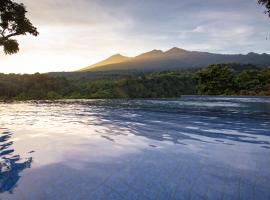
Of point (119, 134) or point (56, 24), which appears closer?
point (119, 134)

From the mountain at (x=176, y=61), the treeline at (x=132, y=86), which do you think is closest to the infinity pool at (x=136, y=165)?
the treeline at (x=132, y=86)

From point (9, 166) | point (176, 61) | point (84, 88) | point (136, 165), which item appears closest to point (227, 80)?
point (84, 88)

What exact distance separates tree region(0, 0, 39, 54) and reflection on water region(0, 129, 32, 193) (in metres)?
7.61

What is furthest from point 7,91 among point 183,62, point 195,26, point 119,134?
point 183,62

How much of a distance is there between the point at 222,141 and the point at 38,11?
1556 centimetres

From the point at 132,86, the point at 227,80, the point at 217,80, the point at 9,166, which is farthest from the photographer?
the point at 132,86

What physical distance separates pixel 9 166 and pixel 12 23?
33.3 feet

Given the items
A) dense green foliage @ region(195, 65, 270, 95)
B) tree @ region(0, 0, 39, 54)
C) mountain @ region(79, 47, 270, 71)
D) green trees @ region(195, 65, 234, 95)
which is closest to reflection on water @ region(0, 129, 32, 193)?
tree @ region(0, 0, 39, 54)

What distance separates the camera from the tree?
41.4ft

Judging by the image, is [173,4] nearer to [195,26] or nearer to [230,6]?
[230,6]

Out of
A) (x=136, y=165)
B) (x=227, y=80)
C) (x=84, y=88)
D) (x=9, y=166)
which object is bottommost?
(x=84, y=88)

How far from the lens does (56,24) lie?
20859mm

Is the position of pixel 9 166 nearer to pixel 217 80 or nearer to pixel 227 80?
pixel 217 80

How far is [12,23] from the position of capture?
12883 mm
